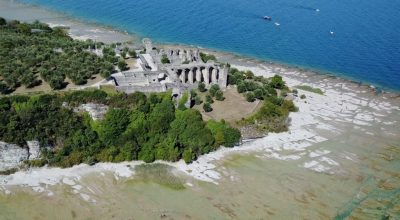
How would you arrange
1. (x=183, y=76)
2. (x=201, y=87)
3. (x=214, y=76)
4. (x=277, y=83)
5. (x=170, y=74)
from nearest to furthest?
(x=170, y=74), (x=201, y=87), (x=183, y=76), (x=214, y=76), (x=277, y=83)

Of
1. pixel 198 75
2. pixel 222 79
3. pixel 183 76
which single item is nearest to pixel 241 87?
pixel 222 79

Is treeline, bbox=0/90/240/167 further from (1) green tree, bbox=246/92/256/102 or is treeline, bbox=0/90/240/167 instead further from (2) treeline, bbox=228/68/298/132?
(1) green tree, bbox=246/92/256/102

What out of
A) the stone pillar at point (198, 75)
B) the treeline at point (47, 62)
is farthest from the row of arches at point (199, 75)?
the treeline at point (47, 62)

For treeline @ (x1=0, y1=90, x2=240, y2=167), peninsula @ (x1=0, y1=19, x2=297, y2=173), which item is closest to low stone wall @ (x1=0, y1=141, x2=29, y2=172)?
peninsula @ (x1=0, y1=19, x2=297, y2=173)

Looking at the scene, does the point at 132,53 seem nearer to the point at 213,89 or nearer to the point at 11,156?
the point at 213,89

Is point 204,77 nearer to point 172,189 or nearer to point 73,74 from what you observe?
point 73,74

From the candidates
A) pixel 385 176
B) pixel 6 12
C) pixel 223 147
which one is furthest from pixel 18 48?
pixel 385 176
